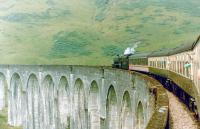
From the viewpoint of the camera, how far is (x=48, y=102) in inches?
1953

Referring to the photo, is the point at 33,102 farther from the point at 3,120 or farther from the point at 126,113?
the point at 126,113

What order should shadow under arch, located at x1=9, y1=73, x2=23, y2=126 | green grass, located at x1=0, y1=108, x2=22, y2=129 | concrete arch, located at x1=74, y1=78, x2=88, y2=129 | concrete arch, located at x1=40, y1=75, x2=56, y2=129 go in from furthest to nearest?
green grass, located at x1=0, y1=108, x2=22, y2=129
shadow under arch, located at x1=9, y1=73, x2=23, y2=126
concrete arch, located at x1=40, y1=75, x2=56, y2=129
concrete arch, located at x1=74, y1=78, x2=88, y2=129

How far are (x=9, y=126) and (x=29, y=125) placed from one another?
7593mm

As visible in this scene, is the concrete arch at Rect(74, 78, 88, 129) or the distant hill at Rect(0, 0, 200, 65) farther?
the distant hill at Rect(0, 0, 200, 65)

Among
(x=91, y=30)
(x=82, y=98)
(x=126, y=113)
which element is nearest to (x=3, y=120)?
(x=82, y=98)

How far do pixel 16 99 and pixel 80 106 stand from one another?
2415 cm

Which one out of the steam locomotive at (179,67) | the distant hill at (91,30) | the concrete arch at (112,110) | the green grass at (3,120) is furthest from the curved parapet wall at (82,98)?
the distant hill at (91,30)

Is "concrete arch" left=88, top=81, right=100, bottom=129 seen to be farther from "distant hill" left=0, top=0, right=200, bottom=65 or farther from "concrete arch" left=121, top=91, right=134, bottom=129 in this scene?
"distant hill" left=0, top=0, right=200, bottom=65

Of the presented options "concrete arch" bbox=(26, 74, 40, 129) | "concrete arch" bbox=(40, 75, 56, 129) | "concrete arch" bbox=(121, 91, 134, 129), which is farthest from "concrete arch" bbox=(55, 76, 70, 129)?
"concrete arch" bbox=(121, 91, 134, 129)

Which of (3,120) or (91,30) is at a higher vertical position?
(91,30)

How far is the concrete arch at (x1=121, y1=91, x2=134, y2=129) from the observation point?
24.4 meters

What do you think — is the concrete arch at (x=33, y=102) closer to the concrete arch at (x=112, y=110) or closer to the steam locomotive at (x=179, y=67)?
the steam locomotive at (x=179, y=67)

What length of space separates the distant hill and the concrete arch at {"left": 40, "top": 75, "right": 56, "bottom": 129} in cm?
7239

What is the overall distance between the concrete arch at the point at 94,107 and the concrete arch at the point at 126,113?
8.16 m
